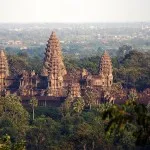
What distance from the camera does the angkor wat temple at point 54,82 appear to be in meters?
59.7

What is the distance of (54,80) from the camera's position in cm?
6241

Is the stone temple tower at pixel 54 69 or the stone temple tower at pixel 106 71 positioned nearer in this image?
the stone temple tower at pixel 54 69

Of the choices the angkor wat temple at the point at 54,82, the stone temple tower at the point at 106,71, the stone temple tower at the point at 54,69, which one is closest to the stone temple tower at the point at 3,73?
the angkor wat temple at the point at 54,82

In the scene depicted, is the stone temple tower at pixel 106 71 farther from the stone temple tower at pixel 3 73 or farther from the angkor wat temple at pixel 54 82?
the stone temple tower at pixel 3 73

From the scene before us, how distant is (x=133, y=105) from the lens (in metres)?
17.2

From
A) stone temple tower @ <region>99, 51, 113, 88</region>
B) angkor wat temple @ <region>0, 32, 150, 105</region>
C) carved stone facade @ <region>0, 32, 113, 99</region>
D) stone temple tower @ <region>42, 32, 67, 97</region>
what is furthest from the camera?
stone temple tower @ <region>99, 51, 113, 88</region>

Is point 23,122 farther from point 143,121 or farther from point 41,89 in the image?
point 143,121

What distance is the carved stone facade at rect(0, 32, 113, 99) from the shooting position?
203ft

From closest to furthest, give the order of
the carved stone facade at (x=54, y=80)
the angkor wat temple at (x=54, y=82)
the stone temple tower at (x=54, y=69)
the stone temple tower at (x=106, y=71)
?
the angkor wat temple at (x=54, y=82), the carved stone facade at (x=54, y=80), the stone temple tower at (x=54, y=69), the stone temple tower at (x=106, y=71)

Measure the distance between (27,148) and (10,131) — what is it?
2404 mm

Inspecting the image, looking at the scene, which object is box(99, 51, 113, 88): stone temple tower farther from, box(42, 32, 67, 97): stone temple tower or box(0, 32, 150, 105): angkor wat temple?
box(42, 32, 67, 97): stone temple tower

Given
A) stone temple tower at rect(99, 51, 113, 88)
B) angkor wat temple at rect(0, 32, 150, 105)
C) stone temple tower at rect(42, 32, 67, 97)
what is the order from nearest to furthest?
angkor wat temple at rect(0, 32, 150, 105)
stone temple tower at rect(42, 32, 67, 97)
stone temple tower at rect(99, 51, 113, 88)

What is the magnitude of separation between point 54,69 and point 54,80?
1.36m

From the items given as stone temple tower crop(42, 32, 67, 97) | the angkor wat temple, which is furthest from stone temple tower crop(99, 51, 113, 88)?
stone temple tower crop(42, 32, 67, 97)
